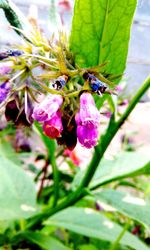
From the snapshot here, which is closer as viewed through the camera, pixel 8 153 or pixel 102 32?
pixel 102 32

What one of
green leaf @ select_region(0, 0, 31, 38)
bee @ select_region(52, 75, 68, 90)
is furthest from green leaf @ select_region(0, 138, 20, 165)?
bee @ select_region(52, 75, 68, 90)

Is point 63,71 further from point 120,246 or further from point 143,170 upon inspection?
point 120,246

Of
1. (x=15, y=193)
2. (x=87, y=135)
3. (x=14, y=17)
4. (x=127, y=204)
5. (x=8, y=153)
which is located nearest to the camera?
(x=87, y=135)

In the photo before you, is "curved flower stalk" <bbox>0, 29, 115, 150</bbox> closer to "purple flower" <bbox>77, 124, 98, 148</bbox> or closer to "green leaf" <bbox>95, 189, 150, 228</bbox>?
"purple flower" <bbox>77, 124, 98, 148</bbox>

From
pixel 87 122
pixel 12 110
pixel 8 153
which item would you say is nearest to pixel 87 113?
pixel 87 122

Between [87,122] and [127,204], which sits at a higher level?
[87,122]

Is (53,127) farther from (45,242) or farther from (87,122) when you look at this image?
(45,242)
